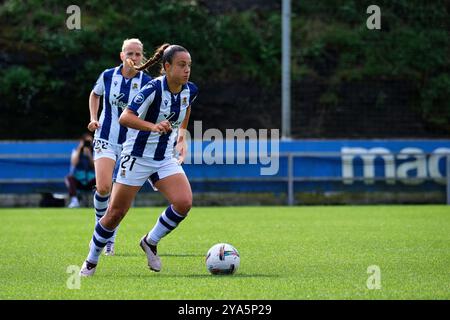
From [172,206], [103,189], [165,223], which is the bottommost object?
[165,223]

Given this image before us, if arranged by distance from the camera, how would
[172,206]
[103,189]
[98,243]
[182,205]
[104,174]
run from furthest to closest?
[103,189], [104,174], [172,206], [182,205], [98,243]

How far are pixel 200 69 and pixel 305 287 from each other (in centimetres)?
1807

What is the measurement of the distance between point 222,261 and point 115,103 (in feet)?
8.13

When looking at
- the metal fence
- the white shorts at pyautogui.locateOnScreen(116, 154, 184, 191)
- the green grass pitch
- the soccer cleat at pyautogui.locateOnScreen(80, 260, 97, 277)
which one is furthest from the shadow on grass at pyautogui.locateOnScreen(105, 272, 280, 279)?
the metal fence

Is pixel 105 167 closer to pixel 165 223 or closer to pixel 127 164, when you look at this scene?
pixel 165 223

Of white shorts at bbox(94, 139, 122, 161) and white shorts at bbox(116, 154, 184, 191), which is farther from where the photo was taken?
white shorts at bbox(94, 139, 122, 161)

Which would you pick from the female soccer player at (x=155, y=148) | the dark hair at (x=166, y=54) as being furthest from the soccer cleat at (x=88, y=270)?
the dark hair at (x=166, y=54)

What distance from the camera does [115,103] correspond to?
Answer: 31.4ft

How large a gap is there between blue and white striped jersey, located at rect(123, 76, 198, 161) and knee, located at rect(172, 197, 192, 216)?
368 mm

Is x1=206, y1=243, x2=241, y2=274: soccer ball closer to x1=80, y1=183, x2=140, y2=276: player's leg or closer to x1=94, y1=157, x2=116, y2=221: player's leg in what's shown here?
x1=80, y1=183, x2=140, y2=276: player's leg

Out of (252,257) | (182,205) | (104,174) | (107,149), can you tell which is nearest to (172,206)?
(182,205)

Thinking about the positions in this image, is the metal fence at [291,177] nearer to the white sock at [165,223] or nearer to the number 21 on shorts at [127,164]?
the white sock at [165,223]

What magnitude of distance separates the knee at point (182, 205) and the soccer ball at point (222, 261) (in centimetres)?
41

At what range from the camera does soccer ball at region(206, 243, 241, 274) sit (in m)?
7.77
